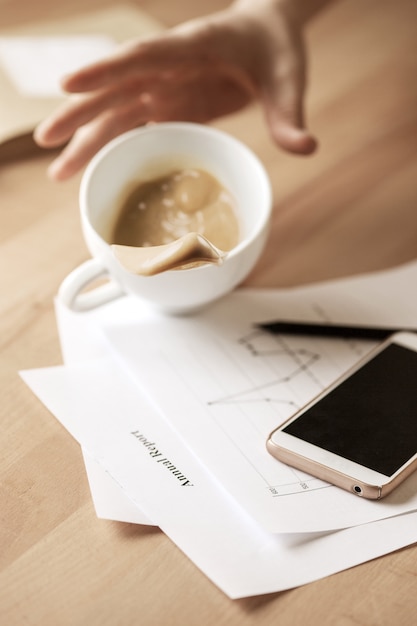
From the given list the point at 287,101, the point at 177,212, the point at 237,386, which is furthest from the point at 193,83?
the point at 237,386

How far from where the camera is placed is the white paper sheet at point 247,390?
18.1 inches

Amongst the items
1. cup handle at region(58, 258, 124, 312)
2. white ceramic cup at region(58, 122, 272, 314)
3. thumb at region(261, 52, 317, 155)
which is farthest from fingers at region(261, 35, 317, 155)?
cup handle at region(58, 258, 124, 312)

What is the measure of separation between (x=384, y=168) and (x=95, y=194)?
Answer: 12.5 inches

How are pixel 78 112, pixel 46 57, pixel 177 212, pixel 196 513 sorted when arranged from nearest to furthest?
pixel 196 513 → pixel 177 212 → pixel 78 112 → pixel 46 57

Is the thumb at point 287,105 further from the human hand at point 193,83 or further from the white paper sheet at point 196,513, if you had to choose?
the white paper sheet at point 196,513

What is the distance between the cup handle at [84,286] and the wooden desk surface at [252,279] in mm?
35

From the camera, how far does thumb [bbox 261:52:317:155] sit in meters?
0.67

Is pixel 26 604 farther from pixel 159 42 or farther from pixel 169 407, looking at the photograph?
pixel 159 42

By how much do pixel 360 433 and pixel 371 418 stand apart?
0.02m

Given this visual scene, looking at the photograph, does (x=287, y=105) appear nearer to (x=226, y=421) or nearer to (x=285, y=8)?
(x=285, y=8)

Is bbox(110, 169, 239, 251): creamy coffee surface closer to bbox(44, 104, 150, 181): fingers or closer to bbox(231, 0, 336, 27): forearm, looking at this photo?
bbox(44, 104, 150, 181): fingers

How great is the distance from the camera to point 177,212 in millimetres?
571

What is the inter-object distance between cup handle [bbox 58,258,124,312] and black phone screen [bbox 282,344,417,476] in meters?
0.17

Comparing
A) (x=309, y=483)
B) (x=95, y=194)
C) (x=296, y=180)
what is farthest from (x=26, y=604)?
Answer: (x=296, y=180)
